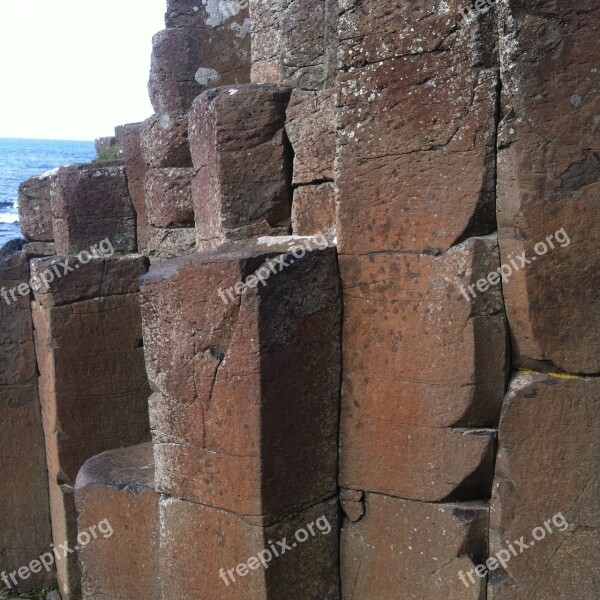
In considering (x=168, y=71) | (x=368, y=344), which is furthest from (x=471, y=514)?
(x=168, y=71)

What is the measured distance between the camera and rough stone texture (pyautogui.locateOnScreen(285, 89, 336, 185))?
13.0ft

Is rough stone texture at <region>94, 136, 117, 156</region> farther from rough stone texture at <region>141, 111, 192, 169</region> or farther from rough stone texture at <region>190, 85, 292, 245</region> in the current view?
rough stone texture at <region>190, 85, 292, 245</region>

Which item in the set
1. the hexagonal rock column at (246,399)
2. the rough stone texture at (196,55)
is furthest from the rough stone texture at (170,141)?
the hexagonal rock column at (246,399)

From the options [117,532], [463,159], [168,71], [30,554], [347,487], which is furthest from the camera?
[30,554]

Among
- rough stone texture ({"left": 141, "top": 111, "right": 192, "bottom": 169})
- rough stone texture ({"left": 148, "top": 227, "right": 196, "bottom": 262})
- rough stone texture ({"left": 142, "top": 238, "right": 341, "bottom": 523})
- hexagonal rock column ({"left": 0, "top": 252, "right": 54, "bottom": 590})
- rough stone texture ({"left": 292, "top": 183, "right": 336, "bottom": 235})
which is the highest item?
rough stone texture ({"left": 141, "top": 111, "right": 192, "bottom": 169})

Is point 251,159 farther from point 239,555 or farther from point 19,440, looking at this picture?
point 19,440

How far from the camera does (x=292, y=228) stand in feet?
13.9

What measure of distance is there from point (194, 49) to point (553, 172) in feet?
10.9

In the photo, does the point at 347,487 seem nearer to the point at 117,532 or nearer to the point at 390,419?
the point at 390,419

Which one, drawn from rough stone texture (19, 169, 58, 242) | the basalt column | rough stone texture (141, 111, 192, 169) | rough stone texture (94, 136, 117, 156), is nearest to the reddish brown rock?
the basalt column

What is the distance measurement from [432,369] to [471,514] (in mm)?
644

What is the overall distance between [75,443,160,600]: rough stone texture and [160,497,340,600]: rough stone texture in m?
0.25

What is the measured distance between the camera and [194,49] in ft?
18.2

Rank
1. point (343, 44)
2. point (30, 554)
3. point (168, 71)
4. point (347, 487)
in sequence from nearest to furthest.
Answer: point (343, 44) → point (347, 487) → point (168, 71) → point (30, 554)
